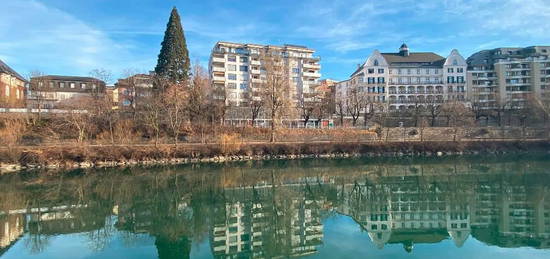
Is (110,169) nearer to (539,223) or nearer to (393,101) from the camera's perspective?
(539,223)

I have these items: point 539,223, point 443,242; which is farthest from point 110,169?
point 539,223

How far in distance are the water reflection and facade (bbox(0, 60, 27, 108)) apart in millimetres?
23833

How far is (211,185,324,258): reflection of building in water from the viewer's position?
10.6 metres

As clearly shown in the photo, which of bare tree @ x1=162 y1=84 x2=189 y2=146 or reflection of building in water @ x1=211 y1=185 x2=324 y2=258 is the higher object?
bare tree @ x1=162 y1=84 x2=189 y2=146

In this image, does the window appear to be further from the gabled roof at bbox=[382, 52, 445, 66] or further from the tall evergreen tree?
the tall evergreen tree

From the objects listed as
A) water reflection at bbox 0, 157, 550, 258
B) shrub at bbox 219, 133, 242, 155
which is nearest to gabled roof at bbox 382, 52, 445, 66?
water reflection at bbox 0, 157, 550, 258

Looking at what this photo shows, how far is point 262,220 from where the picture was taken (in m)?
14.2

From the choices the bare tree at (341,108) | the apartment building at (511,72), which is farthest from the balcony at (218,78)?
the apartment building at (511,72)

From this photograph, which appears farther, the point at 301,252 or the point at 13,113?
the point at 13,113

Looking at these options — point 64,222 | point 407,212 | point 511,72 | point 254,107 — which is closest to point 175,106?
point 254,107

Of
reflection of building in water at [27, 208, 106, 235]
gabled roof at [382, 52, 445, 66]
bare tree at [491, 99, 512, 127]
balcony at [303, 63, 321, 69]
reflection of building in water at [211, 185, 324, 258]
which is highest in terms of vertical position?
gabled roof at [382, 52, 445, 66]

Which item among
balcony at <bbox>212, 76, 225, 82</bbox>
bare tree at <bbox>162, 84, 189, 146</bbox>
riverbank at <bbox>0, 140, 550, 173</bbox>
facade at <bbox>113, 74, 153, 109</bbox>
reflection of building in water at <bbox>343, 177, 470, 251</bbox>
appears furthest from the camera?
balcony at <bbox>212, 76, 225, 82</bbox>

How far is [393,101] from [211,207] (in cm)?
6072

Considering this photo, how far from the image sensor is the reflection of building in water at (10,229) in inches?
443
